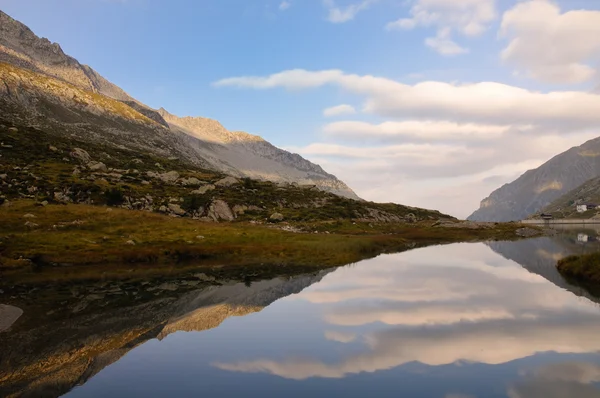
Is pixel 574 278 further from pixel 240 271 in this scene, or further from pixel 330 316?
pixel 240 271

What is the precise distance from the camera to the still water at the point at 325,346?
17.4 meters

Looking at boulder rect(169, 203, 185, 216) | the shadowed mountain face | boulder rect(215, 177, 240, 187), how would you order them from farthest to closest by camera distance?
1. boulder rect(215, 177, 240, 187)
2. boulder rect(169, 203, 185, 216)
3. the shadowed mountain face

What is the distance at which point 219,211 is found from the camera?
10431 cm

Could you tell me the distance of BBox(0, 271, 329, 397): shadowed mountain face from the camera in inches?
747

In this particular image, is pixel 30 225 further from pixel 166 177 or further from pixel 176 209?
pixel 166 177

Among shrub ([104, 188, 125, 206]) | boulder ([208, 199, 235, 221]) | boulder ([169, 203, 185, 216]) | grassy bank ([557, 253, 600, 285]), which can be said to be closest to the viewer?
grassy bank ([557, 253, 600, 285])

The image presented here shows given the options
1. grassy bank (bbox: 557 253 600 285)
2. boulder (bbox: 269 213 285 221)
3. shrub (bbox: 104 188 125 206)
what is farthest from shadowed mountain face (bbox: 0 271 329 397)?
boulder (bbox: 269 213 285 221)

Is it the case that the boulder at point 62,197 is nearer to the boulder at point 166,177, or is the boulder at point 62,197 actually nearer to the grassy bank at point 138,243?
the grassy bank at point 138,243

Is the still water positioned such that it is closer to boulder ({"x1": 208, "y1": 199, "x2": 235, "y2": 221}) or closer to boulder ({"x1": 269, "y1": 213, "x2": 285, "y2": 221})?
boulder ({"x1": 208, "y1": 199, "x2": 235, "y2": 221})

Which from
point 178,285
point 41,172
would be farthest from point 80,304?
point 41,172

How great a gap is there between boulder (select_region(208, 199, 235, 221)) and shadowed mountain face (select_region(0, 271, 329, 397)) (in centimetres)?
5676

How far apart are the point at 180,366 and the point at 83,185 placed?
89891 millimetres

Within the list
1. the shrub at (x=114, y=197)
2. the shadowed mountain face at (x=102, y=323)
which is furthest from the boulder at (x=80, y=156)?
the shadowed mountain face at (x=102, y=323)

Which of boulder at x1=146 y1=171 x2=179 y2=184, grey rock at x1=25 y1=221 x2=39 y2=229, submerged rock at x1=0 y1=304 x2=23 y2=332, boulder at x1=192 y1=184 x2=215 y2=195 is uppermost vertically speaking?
boulder at x1=146 y1=171 x2=179 y2=184
